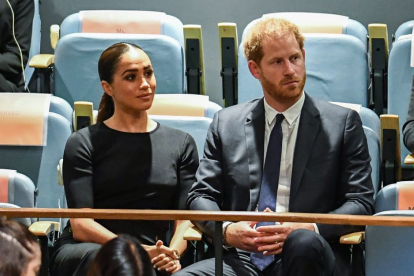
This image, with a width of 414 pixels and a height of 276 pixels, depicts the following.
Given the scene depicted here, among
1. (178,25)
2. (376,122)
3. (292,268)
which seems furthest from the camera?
(178,25)

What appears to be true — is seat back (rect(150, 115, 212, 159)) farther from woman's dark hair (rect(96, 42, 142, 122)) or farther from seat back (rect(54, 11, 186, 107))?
seat back (rect(54, 11, 186, 107))

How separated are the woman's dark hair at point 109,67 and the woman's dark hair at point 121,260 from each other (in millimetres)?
847

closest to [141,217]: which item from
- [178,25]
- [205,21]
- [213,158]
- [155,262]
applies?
[155,262]

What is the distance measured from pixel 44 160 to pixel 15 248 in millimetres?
983

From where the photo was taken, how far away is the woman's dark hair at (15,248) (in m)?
0.92

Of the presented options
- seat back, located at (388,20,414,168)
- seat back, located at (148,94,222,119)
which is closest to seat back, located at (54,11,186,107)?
seat back, located at (148,94,222,119)

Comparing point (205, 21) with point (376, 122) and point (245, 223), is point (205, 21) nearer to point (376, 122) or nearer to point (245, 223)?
point (376, 122)

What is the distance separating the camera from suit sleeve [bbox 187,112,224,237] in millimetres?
1623

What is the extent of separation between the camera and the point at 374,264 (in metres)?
1.51

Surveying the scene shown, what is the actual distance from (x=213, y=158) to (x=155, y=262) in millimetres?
242

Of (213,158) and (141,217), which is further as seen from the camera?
(213,158)

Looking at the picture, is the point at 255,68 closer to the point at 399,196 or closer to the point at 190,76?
the point at 399,196

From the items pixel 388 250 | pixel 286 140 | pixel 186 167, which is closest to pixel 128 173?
pixel 186 167

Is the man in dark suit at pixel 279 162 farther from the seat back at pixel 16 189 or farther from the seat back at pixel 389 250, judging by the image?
the seat back at pixel 16 189
